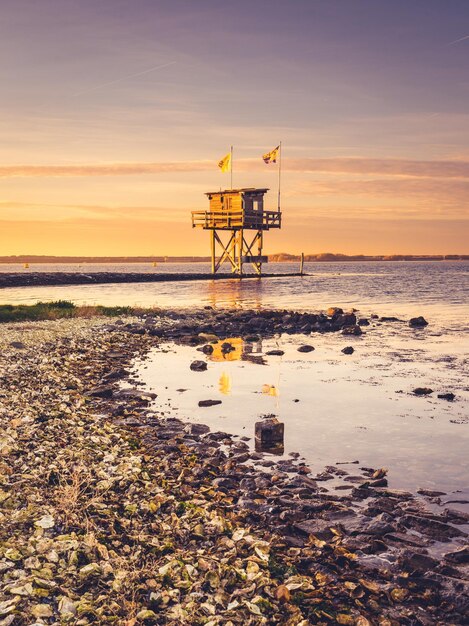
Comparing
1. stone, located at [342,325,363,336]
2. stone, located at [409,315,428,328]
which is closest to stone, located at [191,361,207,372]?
stone, located at [342,325,363,336]

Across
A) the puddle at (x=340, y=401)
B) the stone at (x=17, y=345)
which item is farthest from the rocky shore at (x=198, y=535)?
the stone at (x=17, y=345)

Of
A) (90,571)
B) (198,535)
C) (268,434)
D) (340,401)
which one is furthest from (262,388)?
(90,571)

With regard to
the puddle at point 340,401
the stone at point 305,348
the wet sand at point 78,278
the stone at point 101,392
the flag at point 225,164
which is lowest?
the puddle at point 340,401

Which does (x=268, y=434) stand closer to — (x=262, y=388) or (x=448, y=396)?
(x=262, y=388)

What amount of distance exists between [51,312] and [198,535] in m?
25.3

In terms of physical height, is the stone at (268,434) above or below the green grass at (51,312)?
below

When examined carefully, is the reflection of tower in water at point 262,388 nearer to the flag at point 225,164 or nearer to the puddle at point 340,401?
the puddle at point 340,401

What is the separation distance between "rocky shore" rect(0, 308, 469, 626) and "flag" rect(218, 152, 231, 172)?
207 ft

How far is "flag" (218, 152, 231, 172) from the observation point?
232 ft

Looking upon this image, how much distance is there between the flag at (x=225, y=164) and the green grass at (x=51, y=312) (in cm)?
4157

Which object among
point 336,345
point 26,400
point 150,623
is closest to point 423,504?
point 150,623

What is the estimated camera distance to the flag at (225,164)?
70750 millimetres

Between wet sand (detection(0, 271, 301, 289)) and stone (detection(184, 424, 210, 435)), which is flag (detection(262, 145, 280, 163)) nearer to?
wet sand (detection(0, 271, 301, 289))

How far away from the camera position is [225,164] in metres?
71.2
